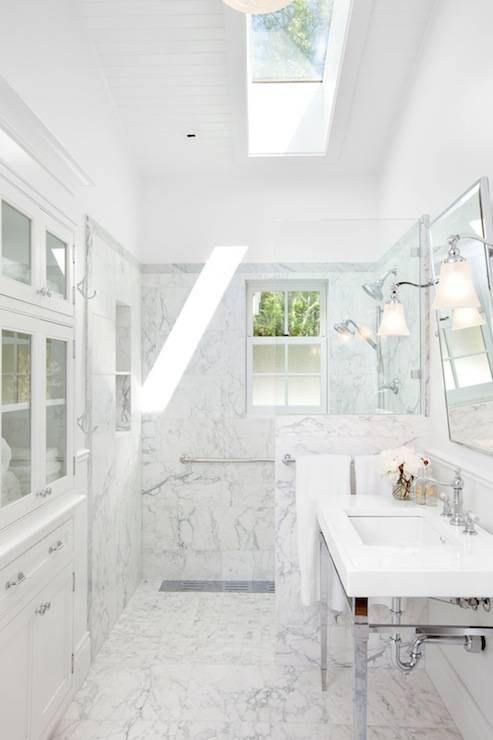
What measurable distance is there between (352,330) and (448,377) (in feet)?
1.92

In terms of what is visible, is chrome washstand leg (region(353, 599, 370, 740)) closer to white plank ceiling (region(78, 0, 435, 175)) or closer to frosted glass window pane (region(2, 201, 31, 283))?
frosted glass window pane (region(2, 201, 31, 283))

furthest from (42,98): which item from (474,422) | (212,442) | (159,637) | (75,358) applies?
(159,637)

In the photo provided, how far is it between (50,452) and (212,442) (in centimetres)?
160

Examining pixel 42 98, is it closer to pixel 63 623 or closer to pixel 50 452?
pixel 50 452

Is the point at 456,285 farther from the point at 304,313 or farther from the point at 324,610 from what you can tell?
the point at 324,610

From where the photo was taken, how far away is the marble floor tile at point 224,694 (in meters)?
2.10

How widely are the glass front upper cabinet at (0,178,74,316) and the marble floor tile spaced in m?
1.64

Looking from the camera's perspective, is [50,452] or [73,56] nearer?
[50,452]

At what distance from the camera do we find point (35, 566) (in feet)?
6.23

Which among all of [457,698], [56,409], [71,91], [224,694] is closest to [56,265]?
[56,409]

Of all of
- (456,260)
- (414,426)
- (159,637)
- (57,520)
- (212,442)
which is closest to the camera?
(456,260)

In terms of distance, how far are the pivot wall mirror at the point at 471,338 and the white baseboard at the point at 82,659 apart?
6.00 ft

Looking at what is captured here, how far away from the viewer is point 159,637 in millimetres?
2869

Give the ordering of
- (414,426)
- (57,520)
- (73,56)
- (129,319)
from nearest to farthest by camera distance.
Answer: (57,520)
(73,56)
(414,426)
(129,319)
